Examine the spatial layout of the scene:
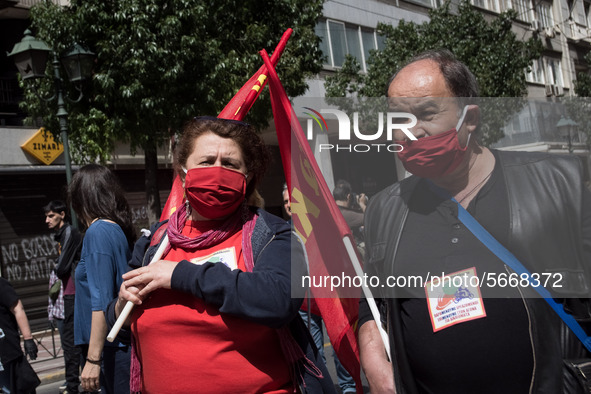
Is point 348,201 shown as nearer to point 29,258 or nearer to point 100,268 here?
point 100,268

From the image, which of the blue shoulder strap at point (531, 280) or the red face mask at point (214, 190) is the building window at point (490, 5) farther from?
the blue shoulder strap at point (531, 280)

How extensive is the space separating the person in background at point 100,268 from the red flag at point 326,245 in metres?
1.30

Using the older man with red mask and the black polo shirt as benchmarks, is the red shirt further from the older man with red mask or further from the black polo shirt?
the black polo shirt

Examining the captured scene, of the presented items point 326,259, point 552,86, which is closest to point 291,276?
point 326,259

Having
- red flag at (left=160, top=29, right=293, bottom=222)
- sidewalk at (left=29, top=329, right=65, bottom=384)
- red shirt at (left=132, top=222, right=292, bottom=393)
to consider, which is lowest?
sidewalk at (left=29, top=329, right=65, bottom=384)

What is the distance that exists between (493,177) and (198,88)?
29.0 ft

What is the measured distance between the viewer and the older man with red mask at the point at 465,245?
5.57 feet

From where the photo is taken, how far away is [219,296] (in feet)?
7.18

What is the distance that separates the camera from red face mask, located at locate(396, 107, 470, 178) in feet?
5.99

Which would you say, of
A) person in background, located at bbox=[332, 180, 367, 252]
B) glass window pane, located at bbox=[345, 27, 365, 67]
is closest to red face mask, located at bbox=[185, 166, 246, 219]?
person in background, located at bbox=[332, 180, 367, 252]

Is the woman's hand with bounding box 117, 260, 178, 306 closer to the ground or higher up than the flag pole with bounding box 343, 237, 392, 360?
higher up

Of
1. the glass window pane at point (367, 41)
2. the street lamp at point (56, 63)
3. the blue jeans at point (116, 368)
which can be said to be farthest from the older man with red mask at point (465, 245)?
the glass window pane at point (367, 41)

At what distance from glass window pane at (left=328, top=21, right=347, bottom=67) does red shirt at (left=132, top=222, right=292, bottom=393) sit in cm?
1764

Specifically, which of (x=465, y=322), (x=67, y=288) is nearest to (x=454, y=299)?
(x=465, y=322)
